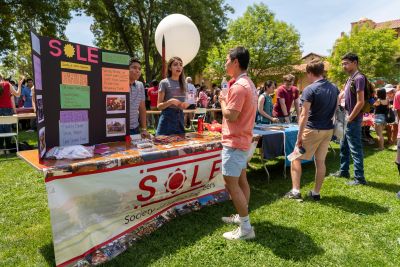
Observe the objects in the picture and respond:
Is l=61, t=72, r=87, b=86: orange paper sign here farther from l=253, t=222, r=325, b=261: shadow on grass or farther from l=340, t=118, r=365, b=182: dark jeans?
l=340, t=118, r=365, b=182: dark jeans

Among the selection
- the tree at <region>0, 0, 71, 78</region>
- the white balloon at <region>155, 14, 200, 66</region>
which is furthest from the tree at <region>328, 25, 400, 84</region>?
the white balloon at <region>155, 14, 200, 66</region>

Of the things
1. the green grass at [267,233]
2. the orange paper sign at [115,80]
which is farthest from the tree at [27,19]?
the orange paper sign at [115,80]

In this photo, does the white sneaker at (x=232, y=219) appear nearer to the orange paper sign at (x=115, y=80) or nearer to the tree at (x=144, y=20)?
the orange paper sign at (x=115, y=80)

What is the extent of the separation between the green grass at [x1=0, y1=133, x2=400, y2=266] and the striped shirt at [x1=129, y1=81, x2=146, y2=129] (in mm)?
1252

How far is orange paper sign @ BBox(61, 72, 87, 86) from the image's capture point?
2535mm

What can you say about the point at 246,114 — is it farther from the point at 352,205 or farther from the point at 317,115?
the point at 352,205

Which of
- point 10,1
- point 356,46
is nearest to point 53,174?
point 10,1

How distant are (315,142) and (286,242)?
1402 millimetres

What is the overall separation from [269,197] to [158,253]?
192 cm

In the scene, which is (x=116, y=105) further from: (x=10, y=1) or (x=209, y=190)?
(x=10, y=1)

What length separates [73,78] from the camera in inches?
103

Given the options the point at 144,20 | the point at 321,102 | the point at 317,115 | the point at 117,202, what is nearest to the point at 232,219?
the point at 117,202

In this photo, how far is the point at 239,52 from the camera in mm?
2531

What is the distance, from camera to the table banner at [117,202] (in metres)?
2.24
